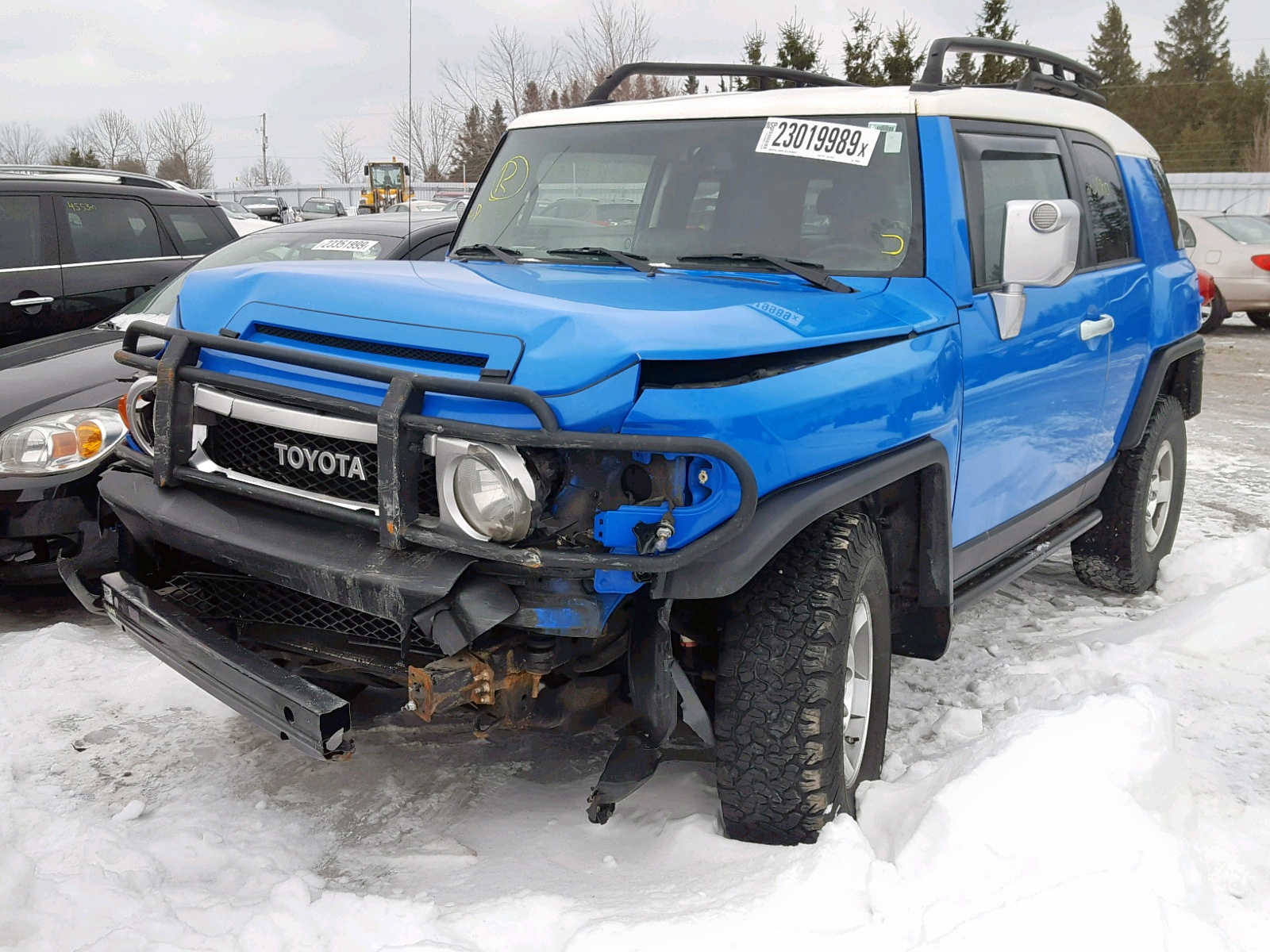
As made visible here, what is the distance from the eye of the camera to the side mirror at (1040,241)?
10.9 ft

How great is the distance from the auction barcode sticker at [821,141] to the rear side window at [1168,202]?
2537mm

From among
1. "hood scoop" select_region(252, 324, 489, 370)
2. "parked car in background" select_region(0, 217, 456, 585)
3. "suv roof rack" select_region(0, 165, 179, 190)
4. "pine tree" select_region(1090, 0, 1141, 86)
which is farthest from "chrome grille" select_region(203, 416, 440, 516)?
"pine tree" select_region(1090, 0, 1141, 86)

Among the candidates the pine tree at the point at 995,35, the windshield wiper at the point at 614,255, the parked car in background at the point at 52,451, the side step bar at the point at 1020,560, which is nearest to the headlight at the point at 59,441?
the parked car in background at the point at 52,451

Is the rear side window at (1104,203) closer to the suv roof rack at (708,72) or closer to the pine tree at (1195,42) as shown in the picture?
the suv roof rack at (708,72)

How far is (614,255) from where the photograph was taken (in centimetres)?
362

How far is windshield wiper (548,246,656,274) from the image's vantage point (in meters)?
3.48

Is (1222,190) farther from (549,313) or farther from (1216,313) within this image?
(549,313)

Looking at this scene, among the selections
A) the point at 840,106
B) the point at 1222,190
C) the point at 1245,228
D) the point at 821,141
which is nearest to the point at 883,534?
the point at 821,141

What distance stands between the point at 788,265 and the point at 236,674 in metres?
1.88

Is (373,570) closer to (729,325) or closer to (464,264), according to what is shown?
(729,325)

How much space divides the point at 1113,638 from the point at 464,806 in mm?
2665

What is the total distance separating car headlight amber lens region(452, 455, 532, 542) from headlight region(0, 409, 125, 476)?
101 inches

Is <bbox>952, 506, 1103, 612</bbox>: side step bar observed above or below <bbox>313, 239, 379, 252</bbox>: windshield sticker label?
below

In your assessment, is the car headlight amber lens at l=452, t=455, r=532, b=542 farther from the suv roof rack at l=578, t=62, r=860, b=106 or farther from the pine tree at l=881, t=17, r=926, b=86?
the pine tree at l=881, t=17, r=926, b=86
